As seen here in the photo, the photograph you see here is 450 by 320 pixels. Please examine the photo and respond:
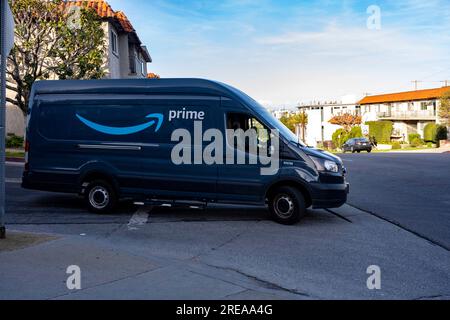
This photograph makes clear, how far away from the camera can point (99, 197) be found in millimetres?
9375

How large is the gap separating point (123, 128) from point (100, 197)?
139 cm

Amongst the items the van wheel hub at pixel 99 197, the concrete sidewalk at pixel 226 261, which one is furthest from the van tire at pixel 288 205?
the van wheel hub at pixel 99 197

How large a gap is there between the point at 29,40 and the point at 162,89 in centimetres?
1420

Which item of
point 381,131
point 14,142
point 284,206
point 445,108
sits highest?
point 445,108

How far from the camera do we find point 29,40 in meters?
20.8

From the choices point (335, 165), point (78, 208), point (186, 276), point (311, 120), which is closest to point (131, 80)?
point (78, 208)

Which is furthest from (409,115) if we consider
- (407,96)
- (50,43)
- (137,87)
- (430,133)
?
(137,87)

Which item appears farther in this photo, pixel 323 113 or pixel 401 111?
pixel 323 113

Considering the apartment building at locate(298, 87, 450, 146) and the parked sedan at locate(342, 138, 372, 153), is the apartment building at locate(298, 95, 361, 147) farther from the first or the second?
the parked sedan at locate(342, 138, 372, 153)

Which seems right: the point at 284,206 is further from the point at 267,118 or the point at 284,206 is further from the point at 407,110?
the point at 407,110

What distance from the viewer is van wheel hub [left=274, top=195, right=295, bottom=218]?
8.55 meters

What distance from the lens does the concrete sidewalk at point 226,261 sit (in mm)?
4980

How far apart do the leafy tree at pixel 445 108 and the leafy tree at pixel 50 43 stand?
152ft

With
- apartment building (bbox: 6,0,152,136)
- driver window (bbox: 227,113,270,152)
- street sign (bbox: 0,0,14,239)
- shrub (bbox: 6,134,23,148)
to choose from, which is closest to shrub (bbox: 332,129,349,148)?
apartment building (bbox: 6,0,152,136)
